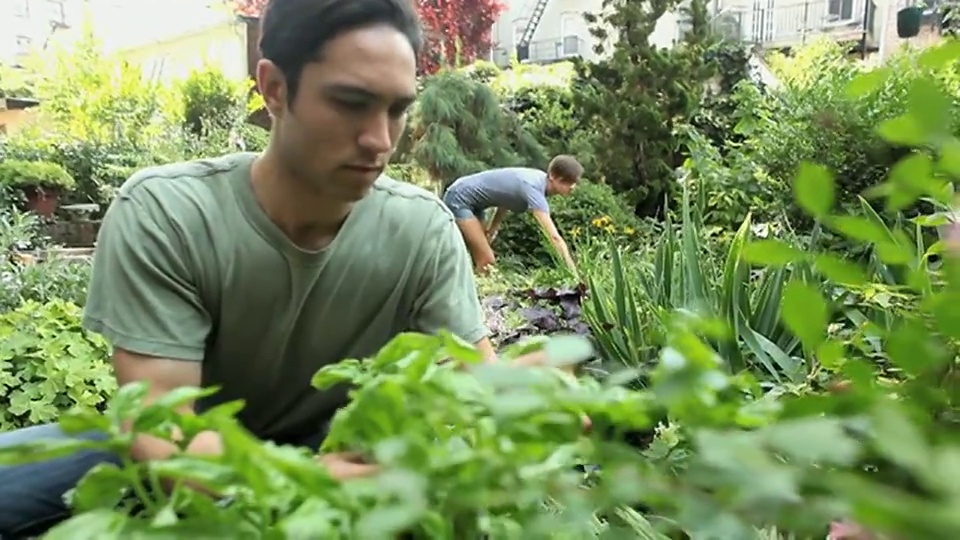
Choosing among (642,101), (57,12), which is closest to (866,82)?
(642,101)

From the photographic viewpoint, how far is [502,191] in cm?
629

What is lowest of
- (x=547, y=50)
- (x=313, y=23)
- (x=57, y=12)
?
(x=313, y=23)

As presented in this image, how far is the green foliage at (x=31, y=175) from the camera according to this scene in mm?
8383

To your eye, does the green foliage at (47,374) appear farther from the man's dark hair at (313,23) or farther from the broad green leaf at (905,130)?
the broad green leaf at (905,130)

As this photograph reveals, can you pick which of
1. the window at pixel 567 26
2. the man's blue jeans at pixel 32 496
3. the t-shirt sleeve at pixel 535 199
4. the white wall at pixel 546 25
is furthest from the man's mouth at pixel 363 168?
the window at pixel 567 26

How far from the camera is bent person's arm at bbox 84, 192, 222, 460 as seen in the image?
132 cm

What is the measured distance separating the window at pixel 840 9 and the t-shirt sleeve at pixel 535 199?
15.4 m

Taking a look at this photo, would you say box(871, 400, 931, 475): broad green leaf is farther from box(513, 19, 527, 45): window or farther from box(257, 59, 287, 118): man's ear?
box(513, 19, 527, 45): window

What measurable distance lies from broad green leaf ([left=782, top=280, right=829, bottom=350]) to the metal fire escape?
931 inches

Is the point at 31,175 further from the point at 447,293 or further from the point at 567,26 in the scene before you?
the point at 567,26

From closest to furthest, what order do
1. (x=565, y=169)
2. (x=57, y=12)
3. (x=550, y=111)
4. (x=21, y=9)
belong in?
(x=565, y=169)
(x=550, y=111)
(x=21, y=9)
(x=57, y=12)

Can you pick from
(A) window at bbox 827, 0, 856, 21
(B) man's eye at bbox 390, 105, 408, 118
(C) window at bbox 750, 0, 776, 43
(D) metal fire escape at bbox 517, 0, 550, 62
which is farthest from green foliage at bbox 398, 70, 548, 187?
(D) metal fire escape at bbox 517, 0, 550, 62

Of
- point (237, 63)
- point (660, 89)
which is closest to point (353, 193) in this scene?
point (660, 89)

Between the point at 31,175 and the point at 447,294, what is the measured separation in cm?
830
